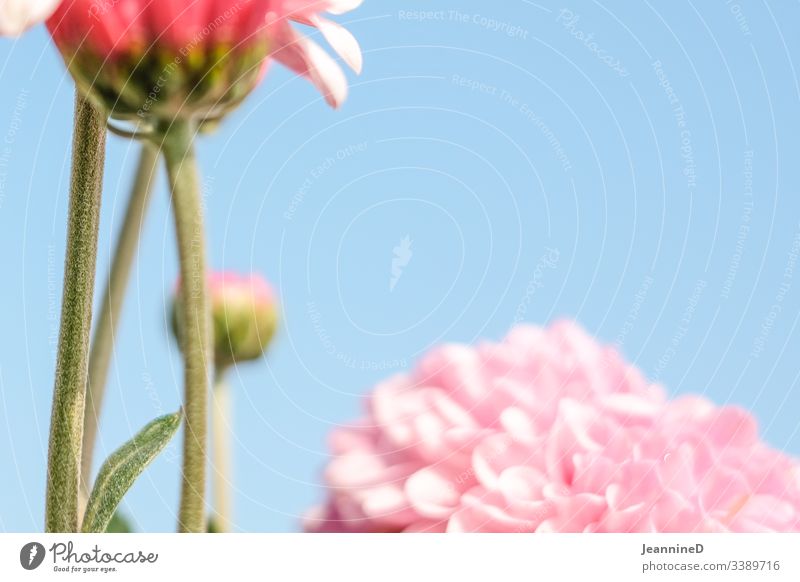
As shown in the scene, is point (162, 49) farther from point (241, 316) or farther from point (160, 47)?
point (241, 316)

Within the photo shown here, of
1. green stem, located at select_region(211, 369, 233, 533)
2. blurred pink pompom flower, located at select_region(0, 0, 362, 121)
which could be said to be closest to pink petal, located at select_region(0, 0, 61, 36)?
blurred pink pompom flower, located at select_region(0, 0, 362, 121)

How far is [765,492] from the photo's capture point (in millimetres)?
271

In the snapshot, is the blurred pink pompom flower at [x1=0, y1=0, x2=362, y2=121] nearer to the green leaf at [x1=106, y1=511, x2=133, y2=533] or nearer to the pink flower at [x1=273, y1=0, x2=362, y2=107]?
the pink flower at [x1=273, y1=0, x2=362, y2=107]

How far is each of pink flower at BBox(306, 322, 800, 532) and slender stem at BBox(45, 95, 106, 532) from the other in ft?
0.26

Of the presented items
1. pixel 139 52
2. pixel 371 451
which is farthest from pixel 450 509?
pixel 139 52

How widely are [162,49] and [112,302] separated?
0.28 feet

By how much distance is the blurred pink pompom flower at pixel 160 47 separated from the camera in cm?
21

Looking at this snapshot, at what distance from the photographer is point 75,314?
21cm

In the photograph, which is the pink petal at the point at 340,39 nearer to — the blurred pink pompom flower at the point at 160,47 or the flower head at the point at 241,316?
the blurred pink pompom flower at the point at 160,47

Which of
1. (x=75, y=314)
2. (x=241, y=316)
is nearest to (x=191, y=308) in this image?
(x=75, y=314)

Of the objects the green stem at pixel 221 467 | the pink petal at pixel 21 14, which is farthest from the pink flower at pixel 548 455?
the pink petal at pixel 21 14

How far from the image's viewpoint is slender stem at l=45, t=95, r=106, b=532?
0.71 feet
